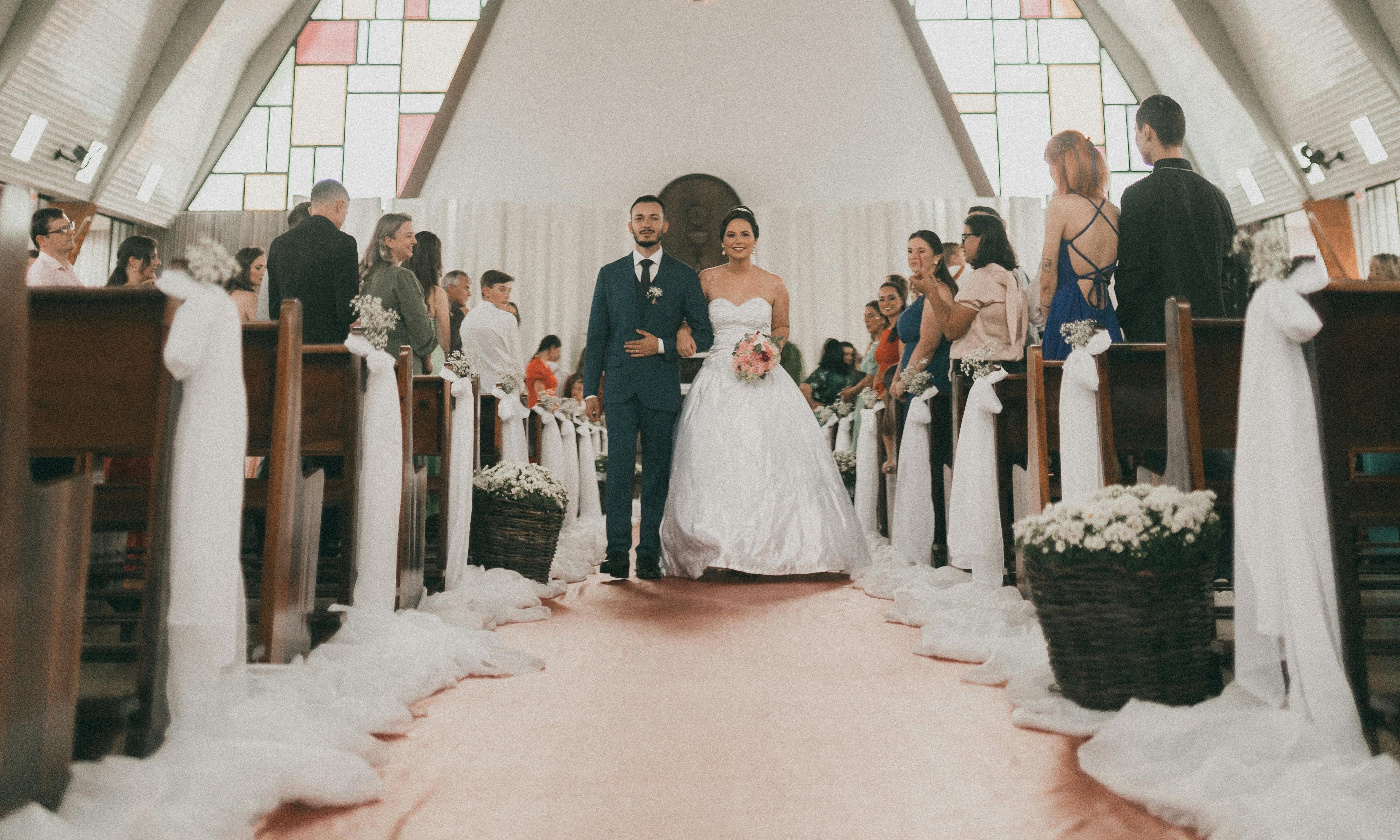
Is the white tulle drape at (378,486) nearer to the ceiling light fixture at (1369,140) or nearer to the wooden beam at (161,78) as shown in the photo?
the wooden beam at (161,78)

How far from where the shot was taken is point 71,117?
9648mm

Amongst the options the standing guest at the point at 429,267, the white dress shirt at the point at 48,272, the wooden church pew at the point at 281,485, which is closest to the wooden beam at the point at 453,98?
the standing guest at the point at 429,267

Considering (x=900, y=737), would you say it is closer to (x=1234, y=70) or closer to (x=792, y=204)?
(x=792, y=204)

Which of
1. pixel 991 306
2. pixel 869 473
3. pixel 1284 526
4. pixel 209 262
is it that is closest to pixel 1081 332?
pixel 1284 526

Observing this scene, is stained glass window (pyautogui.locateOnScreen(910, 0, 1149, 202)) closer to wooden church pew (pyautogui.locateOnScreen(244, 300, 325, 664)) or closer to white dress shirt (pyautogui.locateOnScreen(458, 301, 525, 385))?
white dress shirt (pyautogui.locateOnScreen(458, 301, 525, 385))

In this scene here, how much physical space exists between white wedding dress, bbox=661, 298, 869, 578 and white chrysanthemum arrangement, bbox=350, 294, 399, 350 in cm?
181

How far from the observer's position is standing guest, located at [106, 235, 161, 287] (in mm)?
4223

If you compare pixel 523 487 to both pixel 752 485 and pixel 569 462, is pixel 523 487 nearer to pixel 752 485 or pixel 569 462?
pixel 752 485

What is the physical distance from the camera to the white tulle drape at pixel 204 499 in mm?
1830

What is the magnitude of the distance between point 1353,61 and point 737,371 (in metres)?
7.73

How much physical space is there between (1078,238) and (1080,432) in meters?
0.97

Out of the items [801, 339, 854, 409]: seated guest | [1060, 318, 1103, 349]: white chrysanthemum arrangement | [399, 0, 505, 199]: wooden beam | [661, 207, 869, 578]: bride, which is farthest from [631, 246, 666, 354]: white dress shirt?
[399, 0, 505, 199]: wooden beam

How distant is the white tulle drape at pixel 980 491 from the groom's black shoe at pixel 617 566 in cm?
150

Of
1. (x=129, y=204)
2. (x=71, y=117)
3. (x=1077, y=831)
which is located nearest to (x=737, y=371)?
(x=1077, y=831)
